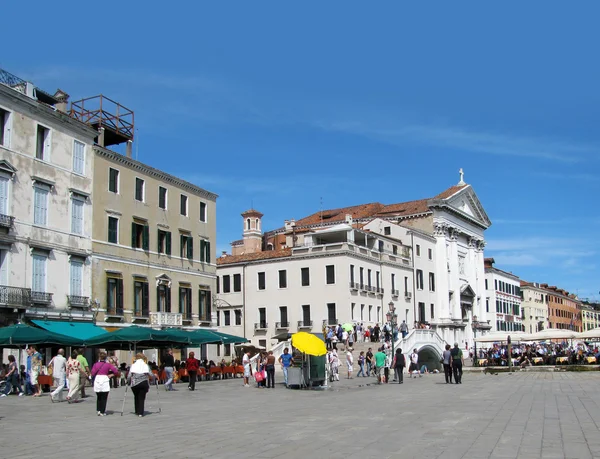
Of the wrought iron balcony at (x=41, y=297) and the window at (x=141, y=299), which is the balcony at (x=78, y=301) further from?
the window at (x=141, y=299)

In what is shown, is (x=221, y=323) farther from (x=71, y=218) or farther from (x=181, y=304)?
(x=71, y=218)

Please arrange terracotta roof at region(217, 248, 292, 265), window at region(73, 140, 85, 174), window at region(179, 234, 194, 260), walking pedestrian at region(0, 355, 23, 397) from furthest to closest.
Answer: terracotta roof at region(217, 248, 292, 265)
window at region(179, 234, 194, 260)
window at region(73, 140, 85, 174)
walking pedestrian at region(0, 355, 23, 397)

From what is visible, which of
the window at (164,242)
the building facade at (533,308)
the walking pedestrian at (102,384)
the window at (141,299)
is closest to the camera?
the walking pedestrian at (102,384)

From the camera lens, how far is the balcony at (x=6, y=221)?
1204 inches

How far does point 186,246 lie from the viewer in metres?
44.0

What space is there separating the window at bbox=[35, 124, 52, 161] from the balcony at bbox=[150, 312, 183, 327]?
10838mm

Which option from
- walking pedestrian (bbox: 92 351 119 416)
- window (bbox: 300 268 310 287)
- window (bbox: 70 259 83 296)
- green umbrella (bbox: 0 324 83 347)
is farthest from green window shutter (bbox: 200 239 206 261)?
walking pedestrian (bbox: 92 351 119 416)

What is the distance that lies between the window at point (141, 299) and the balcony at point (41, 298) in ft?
21.6

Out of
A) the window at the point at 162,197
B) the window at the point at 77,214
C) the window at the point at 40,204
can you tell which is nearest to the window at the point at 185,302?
the window at the point at 162,197

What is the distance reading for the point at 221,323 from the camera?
208 feet

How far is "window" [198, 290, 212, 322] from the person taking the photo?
Answer: 45062 mm

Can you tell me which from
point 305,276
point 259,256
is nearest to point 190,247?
point 305,276

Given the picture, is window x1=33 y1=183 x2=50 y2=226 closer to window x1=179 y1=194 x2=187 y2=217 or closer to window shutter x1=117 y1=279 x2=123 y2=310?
window shutter x1=117 y1=279 x2=123 y2=310

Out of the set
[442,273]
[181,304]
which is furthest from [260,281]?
[442,273]
